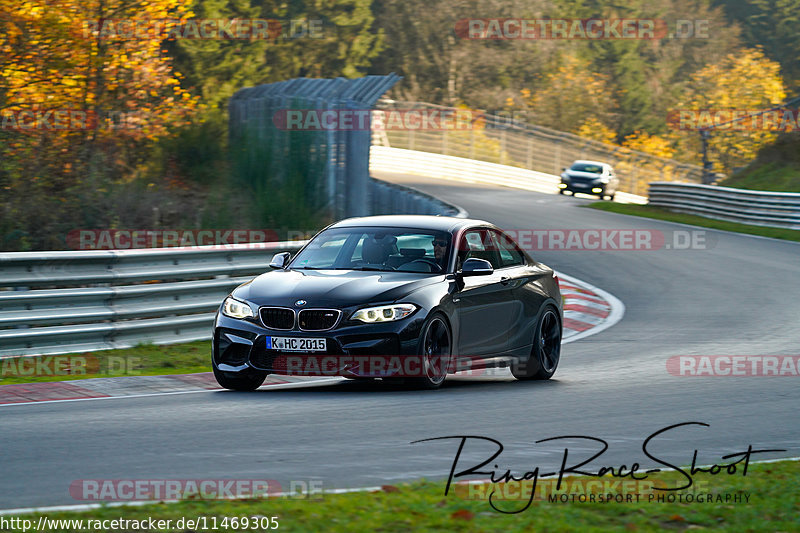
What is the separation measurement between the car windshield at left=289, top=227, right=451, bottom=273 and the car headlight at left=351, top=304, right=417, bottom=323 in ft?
2.73

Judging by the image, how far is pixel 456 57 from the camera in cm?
7581

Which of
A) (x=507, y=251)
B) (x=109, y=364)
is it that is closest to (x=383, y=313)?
(x=507, y=251)

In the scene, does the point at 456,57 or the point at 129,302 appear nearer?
the point at 129,302

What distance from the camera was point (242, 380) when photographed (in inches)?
401

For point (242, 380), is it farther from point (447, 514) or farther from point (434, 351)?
point (447, 514)

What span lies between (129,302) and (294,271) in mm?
2703

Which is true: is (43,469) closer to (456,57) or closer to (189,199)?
(189,199)

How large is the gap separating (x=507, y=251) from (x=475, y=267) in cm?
136

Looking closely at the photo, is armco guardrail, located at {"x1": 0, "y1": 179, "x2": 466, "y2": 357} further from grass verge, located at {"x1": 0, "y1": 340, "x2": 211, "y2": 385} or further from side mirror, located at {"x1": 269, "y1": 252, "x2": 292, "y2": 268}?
side mirror, located at {"x1": 269, "y1": 252, "x2": 292, "y2": 268}

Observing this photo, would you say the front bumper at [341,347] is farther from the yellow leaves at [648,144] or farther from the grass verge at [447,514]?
the yellow leaves at [648,144]

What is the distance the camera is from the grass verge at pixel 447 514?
538cm

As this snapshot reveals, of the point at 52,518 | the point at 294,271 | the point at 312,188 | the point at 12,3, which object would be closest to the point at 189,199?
the point at 312,188

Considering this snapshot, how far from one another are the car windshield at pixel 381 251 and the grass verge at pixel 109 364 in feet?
6.03

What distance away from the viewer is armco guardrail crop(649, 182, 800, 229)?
100 feet
